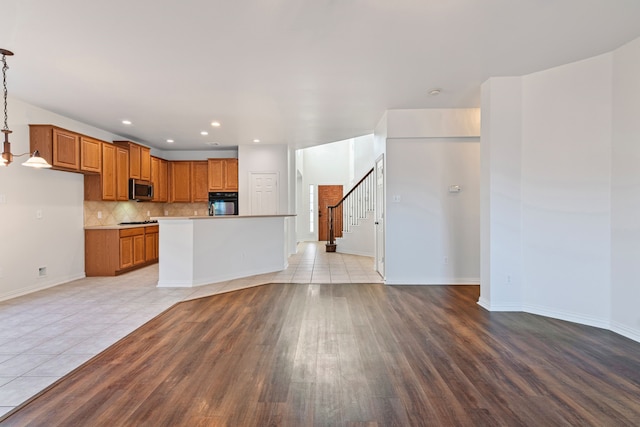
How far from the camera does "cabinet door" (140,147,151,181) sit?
22.0ft

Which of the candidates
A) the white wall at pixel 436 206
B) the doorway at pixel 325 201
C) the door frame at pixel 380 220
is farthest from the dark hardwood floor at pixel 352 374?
the doorway at pixel 325 201

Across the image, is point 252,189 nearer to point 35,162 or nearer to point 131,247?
point 131,247

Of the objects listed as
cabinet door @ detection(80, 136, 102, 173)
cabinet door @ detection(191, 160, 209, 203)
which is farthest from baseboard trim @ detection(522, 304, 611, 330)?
cabinet door @ detection(191, 160, 209, 203)

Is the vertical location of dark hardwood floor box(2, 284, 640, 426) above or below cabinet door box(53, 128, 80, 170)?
below

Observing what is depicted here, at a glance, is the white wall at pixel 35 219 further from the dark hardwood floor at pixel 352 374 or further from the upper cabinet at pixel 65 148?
the dark hardwood floor at pixel 352 374

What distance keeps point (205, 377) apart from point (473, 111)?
16.6ft

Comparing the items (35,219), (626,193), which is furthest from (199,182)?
(626,193)

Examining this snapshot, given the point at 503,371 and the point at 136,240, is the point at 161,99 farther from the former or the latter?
the point at 503,371

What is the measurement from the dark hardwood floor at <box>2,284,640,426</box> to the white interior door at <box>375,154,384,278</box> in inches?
77.9

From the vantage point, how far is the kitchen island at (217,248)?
192 inches

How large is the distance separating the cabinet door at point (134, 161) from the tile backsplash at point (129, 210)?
72 cm

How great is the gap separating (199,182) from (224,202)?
855 millimetres

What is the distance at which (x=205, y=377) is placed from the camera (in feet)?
7.46

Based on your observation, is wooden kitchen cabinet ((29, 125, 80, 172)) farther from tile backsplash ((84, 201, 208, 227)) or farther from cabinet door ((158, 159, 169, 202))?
cabinet door ((158, 159, 169, 202))
